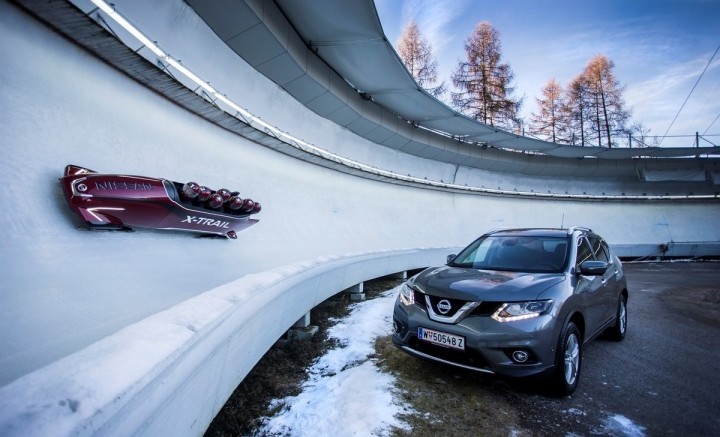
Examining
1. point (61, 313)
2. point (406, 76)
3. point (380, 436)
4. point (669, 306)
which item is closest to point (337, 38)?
point (406, 76)


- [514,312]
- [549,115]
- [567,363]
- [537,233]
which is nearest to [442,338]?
[514,312]

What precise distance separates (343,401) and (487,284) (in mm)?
1624

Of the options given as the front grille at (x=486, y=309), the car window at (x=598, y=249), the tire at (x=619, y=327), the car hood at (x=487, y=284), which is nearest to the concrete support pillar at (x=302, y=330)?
the car hood at (x=487, y=284)

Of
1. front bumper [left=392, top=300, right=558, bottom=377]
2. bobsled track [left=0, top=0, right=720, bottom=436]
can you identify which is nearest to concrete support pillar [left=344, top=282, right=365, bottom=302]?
bobsled track [left=0, top=0, right=720, bottom=436]

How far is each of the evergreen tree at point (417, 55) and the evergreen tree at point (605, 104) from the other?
13.1 metres

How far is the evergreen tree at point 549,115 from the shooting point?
21.8m

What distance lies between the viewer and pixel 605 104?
21.5m

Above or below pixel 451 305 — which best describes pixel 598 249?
above

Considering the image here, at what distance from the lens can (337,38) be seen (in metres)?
5.94

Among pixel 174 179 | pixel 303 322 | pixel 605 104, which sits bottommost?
pixel 303 322

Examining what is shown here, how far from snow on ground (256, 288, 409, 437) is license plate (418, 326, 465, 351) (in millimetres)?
506

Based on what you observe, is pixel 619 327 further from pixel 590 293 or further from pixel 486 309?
pixel 486 309

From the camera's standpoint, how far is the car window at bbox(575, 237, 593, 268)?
3.71m

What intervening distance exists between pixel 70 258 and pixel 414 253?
25.9 feet
